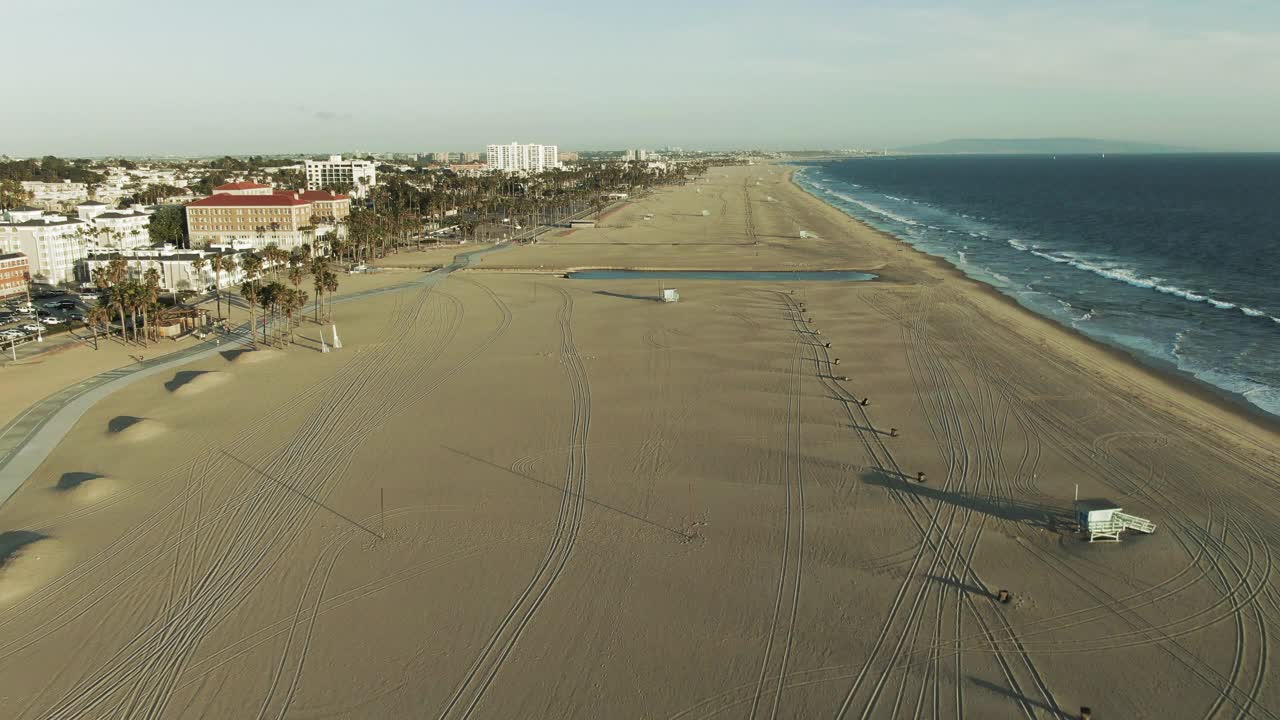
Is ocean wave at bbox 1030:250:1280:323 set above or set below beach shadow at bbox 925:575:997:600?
above

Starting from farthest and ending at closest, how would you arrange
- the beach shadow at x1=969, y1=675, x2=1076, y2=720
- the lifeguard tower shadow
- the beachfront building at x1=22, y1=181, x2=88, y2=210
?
the beachfront building at x1=22, y1=181, x2=88, y2=210 → the lifeguard tower shadow → the beach shadow at x1=969, y1=675, x2=1076, y2=720

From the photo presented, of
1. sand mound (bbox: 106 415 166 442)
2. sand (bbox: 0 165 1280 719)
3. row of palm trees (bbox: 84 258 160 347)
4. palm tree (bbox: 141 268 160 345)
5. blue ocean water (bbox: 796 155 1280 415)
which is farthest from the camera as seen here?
palm tree (bbox: 141 268 160 345)

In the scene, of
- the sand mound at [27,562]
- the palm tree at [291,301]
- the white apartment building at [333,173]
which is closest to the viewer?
the sand mound at [27,562]

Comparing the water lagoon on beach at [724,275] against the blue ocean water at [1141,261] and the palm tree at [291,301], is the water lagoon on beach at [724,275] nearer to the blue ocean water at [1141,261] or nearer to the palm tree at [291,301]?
the blue ocean water at [1141,261]

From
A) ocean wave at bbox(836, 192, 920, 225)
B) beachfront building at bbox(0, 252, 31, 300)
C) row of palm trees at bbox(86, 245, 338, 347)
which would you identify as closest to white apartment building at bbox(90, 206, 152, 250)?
beachfront building at bbox(0, 252, 31, 300)

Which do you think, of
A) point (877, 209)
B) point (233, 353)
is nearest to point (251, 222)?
point (233, 353)

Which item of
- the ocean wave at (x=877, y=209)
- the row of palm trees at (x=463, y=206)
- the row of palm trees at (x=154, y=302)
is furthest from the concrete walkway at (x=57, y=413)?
the ocean wave at (x=877, y=209)

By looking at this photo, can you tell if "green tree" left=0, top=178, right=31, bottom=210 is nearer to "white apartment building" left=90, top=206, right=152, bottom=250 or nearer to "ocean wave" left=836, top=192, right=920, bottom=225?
"white apartment building" left=90, top=206, right=152, bottom=250
